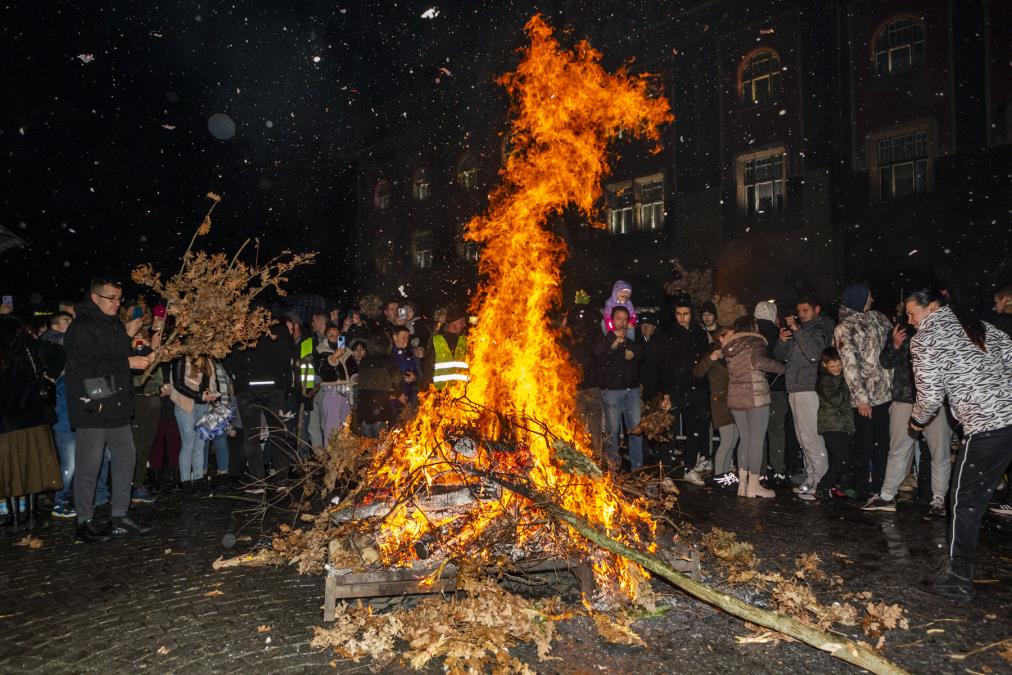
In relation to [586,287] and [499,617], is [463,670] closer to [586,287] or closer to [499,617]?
[499,617]

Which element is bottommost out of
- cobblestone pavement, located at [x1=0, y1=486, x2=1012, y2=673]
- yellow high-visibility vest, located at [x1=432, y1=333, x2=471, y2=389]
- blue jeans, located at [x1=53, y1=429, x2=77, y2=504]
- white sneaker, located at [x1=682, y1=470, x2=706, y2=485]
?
white sneaker, located at [x1=682, y1=470, x2=706, y2=485]

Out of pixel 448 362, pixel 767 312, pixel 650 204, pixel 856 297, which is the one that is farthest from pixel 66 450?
pixel 650 204

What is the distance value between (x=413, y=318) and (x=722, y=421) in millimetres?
5634

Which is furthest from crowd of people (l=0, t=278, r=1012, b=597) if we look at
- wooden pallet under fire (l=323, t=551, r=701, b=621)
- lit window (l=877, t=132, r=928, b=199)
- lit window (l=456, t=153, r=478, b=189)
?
lit window (l=456, t=153, r=478, b=189)

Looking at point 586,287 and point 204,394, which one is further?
point 586,287

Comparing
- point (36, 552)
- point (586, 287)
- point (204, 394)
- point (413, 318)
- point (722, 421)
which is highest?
point (586, 287)

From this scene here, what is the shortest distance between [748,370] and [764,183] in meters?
15.8

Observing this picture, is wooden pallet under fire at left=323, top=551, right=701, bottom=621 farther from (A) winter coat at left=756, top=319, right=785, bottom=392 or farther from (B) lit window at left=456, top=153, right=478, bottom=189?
(B) lit window at left=456, top=153, right=478, bottom=189

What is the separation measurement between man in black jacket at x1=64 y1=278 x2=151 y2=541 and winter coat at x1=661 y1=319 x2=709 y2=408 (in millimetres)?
7206

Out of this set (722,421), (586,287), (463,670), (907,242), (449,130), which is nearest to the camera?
(463,670)

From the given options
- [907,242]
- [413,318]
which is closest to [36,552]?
[413,318]

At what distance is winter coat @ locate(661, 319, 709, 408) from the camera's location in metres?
9.70

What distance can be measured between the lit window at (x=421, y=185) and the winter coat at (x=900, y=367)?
2712cm

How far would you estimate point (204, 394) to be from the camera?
30.1 feet
